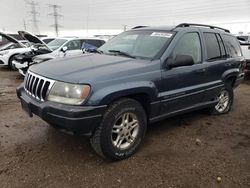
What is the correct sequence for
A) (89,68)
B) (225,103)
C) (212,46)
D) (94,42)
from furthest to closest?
(94,42)
(225,103)
(212,46)
(89,68)

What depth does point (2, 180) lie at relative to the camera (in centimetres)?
295

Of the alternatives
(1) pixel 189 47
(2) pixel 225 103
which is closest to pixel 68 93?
(1) pixel 189 47

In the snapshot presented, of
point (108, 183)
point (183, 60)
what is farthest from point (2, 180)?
point (183, 60)

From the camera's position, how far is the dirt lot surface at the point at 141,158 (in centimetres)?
301

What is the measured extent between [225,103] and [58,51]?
21.2ft


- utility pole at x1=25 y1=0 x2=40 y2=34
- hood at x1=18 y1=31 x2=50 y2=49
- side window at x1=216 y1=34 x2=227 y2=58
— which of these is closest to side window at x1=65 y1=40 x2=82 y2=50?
hood at x1=18 y1=31 x2=50 y2=49

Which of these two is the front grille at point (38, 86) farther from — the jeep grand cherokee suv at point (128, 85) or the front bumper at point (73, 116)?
the front bumper at point (73, 116)

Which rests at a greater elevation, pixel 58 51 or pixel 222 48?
pixel 222 48

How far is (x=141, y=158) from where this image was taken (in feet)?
11.5

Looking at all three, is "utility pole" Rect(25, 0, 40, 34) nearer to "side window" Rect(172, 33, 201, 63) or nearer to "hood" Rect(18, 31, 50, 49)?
"hood" Rect(18, 31, 50, 49)

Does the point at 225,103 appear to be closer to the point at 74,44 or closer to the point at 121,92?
the point at 121,92

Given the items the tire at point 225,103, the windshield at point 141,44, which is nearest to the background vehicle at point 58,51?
the windshield at point 141,44

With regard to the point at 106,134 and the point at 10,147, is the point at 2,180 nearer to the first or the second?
the point at 10,147

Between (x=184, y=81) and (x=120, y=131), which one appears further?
(x=184, y=81)
